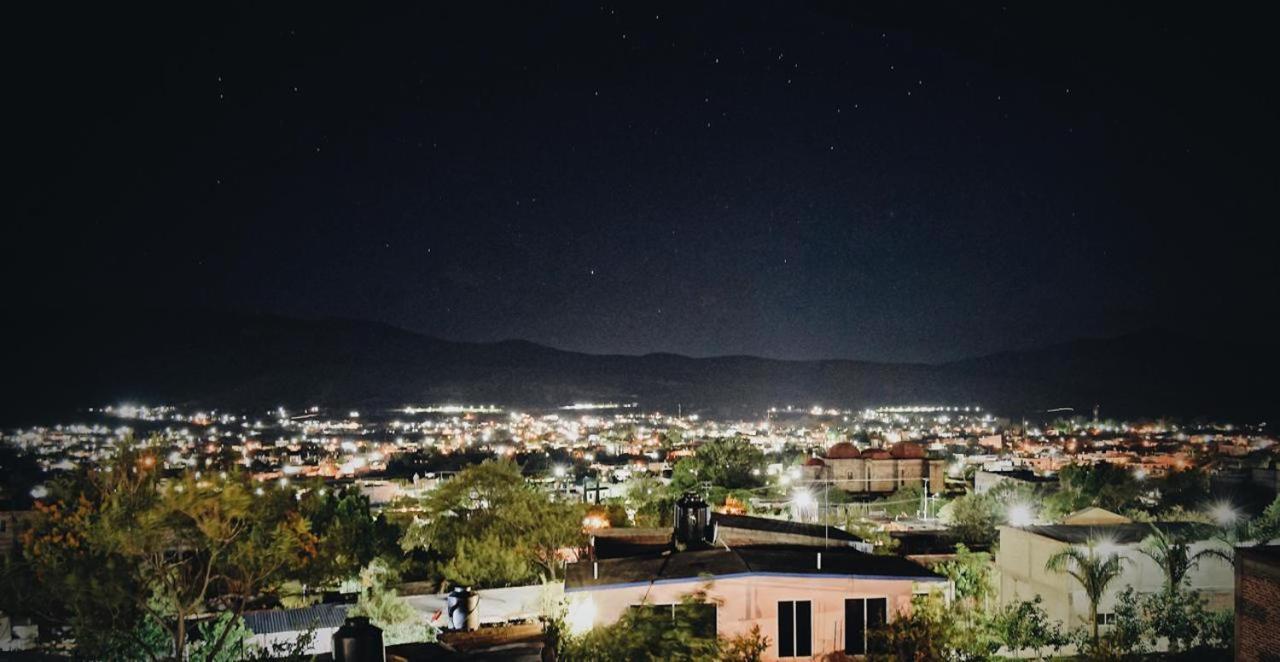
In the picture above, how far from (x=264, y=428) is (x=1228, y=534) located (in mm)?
120508

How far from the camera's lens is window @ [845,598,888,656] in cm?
1156

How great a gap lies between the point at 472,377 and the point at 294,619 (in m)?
161

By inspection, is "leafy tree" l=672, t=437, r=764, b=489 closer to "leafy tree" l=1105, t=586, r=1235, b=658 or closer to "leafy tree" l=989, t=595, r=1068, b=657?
"leafy tree" l=989, t=595, r=1068, b=657

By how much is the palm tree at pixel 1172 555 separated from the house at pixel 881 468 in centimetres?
3644

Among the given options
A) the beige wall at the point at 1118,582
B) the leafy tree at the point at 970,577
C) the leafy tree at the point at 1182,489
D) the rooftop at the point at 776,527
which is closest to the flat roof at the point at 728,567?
the rooftop at the point at 776,527

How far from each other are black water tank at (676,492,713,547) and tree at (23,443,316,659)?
6376 millimetres

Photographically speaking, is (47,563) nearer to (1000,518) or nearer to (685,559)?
(685,559)

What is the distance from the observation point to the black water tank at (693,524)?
1414cm

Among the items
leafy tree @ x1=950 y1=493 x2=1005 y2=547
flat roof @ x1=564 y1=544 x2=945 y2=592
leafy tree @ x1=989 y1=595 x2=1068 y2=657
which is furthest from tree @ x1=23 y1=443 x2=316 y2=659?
leafy tree @ x1=950 y1=493 x2=1005 y2=547

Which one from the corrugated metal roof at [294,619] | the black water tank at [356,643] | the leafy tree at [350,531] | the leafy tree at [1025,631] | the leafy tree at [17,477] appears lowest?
the leafy tree at [17,477]

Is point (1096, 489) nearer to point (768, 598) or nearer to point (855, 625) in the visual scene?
point (855, 625)

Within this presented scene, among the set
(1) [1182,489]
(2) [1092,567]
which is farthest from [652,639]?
(1) [1182,489]

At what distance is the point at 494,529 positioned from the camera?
2708 cm

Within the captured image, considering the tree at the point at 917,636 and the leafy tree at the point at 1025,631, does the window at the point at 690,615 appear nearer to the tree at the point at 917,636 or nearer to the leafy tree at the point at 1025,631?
the tree at the point at 917,636
